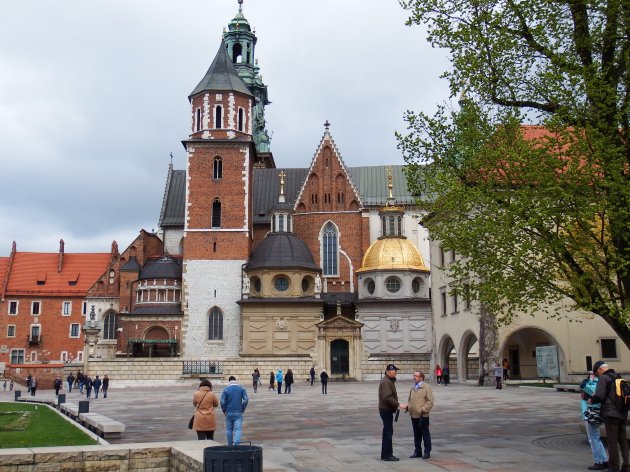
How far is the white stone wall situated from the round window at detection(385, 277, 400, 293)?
11.0 meters

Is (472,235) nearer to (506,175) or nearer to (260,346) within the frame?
(506,175)

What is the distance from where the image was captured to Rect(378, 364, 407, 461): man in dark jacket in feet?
42.3

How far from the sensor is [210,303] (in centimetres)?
5566

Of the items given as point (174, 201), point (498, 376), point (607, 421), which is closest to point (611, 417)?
point (607, 421)

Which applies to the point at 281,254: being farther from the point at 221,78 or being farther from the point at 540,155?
the point at 540,155

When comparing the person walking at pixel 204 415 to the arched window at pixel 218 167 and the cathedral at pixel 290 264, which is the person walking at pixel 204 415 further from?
the arched window at pixel 218 167

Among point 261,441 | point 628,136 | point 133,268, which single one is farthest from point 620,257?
point 133,268

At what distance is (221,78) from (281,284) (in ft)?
55.7

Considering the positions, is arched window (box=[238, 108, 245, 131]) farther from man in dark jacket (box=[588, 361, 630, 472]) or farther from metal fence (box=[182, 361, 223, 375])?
man in dark jacket (box=[588, 361, 630, 472])

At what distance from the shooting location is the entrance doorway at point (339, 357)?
53.5 m

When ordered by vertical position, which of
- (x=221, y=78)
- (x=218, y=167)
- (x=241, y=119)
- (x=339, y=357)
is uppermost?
(x=221, y=78)

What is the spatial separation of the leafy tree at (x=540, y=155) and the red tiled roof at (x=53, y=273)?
60653 mm

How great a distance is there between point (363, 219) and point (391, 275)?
7.36 m

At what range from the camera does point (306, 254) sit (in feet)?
191
